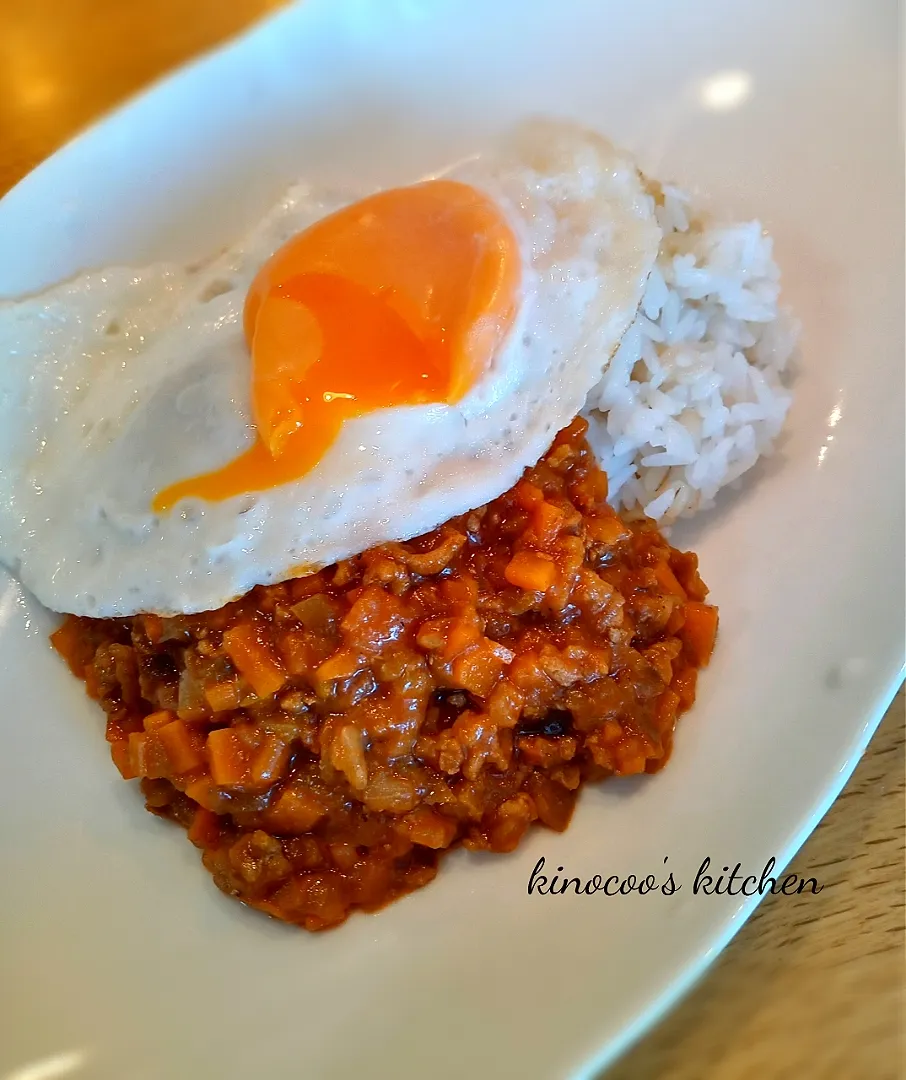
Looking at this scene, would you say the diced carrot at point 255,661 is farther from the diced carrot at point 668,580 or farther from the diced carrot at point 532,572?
the diced carrot at point 668,580

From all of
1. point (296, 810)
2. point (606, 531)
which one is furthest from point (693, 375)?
point (296, 810)

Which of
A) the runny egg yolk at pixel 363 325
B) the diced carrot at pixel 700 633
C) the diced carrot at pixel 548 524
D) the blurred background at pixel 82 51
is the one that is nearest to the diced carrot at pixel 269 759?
the runny egg yolk at pixel 363 325

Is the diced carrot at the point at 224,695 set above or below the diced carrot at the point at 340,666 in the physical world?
above

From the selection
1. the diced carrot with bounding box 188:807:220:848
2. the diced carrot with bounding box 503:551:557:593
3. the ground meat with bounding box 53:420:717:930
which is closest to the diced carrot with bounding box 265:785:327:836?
the ground meat with bounding box 53:420:717:930

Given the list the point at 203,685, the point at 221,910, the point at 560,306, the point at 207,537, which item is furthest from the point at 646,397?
the point at 221,910

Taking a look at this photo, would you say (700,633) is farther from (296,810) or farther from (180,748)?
(180,748)

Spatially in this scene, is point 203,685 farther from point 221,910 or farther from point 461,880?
point 461,880
